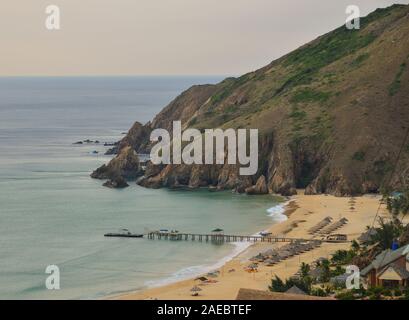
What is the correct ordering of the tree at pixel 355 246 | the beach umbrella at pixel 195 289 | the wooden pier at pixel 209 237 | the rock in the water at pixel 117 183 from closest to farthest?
the beach umbrella at pixel 195 289
the tree at pixel 355 246
the wooden pier at pixel 209 237
the rock in the water at pixel 117 183

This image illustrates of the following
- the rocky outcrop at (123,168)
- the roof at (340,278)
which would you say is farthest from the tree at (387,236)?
the rocky outcrop at (123,168)

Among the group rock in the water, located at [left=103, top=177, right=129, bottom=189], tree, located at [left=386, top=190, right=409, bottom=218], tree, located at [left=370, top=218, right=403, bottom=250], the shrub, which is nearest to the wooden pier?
tree, located at [left=386, top=190, right=409, bottom=218]

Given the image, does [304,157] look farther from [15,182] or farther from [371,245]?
[371,245]

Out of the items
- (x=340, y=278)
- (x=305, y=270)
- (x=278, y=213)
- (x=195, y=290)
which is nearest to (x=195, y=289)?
(x=195, y=290)

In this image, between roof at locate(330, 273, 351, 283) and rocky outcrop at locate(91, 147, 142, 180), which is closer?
roof at locate(330, 273, 351, 283)

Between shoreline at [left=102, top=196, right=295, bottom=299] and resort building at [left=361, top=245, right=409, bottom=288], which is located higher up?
resort building at [left=361, top=245, right=409, bottom=288]

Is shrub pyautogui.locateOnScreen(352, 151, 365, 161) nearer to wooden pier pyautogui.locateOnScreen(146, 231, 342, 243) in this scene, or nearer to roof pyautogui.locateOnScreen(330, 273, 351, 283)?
wooden pier pyautogui.locateOnScreen(146, 231, 342, 243)

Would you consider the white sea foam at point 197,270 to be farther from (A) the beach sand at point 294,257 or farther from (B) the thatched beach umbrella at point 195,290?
(B) the thatched beach umbrella at point 195,290
